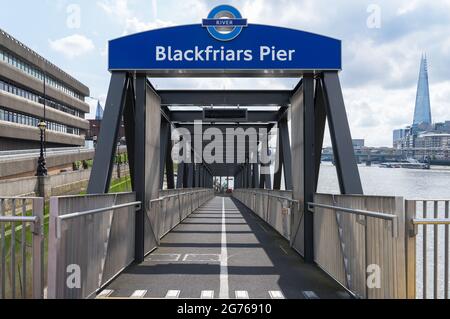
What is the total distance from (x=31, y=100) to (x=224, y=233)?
5901 cm

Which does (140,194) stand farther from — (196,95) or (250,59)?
(196,95)

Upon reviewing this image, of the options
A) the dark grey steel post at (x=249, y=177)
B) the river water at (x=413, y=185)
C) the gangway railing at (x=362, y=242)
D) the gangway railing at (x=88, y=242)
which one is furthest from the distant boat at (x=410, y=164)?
the gangway railing at (x=88, y=242)

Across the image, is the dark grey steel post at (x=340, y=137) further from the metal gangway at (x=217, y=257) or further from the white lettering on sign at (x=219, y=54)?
the white lettering on sign at (x=219, y=54)

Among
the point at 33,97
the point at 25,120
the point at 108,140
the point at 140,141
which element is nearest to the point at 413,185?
the point at 140,141

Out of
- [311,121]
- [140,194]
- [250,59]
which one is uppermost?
[250,59]

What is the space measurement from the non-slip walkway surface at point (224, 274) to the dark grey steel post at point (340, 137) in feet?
6.48

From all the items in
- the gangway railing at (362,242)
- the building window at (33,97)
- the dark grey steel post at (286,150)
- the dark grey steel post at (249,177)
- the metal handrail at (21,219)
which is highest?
the building window at (33,97)

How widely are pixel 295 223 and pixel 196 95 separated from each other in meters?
7.84

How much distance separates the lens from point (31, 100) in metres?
66.8

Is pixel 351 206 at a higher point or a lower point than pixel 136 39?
lower

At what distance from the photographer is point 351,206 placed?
7301 mm

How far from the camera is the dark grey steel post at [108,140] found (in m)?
9.67
